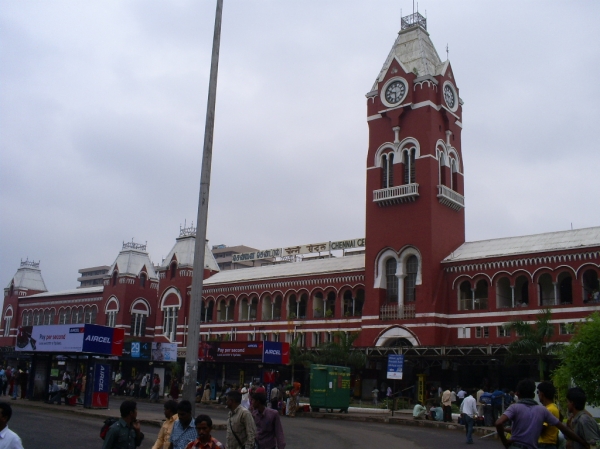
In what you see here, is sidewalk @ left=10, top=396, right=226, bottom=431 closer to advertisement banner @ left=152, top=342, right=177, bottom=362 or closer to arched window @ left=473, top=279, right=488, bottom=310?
advertisement banner @ left=152, top=342, right=177, bottom=362

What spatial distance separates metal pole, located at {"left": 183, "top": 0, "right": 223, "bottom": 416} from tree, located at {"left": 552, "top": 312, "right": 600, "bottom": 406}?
12490 millimetres

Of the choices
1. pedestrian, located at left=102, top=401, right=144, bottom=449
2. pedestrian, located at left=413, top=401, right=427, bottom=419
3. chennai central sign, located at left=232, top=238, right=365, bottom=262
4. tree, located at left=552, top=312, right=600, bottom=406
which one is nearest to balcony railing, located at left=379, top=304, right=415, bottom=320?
pedestrian, located at left=413, top=401, right=427, bottom=419

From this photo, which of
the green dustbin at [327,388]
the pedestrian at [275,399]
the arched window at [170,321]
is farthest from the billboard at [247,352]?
the arched window at [170,321]

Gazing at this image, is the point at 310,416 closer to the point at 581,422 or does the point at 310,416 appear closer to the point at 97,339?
the point at 97,339

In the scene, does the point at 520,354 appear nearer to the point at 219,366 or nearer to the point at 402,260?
the point at 402,260

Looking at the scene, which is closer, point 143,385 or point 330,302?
point 143,385

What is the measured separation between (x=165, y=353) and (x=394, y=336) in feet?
48.7

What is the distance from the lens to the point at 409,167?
146ft

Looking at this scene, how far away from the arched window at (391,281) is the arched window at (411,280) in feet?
3.16

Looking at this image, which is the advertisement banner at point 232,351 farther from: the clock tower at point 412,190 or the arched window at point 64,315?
the arched window at point 64,315

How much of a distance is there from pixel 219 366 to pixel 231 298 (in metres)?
10.9

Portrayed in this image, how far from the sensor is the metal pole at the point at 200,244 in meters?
13.2

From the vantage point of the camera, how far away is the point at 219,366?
46156mm

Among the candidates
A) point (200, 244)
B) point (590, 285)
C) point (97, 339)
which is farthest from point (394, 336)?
point (200, 244)
